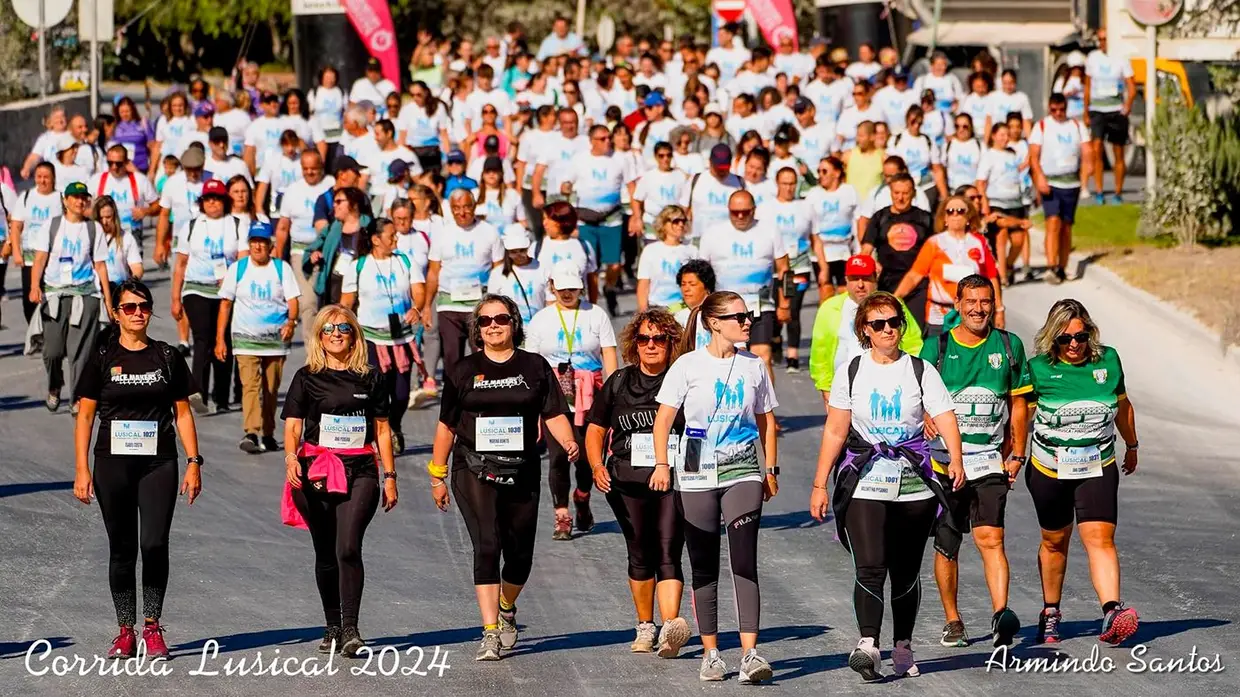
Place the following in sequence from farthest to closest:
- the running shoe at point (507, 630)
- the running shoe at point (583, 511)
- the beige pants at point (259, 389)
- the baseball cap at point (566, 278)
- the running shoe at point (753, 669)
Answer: the beige pants at point (259, 389) → the running shoe at point (583, 511) → the baseball cap at point (566, 278) → the running shoe at point (507, 630) → the running shoe at point (753, 669)

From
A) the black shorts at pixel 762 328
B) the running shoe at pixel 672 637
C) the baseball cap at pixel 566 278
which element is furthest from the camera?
the black shorts at pixel 762 328

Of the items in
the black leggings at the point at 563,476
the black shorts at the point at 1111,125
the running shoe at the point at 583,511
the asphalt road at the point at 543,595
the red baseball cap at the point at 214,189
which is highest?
the black shorts at the point at 1111,125

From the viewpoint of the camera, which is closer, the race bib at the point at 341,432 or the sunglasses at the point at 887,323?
the sunglasses at the point at 887,323

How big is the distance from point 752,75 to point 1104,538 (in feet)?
66.1

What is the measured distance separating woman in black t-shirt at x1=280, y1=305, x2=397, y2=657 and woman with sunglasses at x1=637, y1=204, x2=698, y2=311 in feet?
17.6

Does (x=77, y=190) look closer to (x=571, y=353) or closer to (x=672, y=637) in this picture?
(x=571, y=353)

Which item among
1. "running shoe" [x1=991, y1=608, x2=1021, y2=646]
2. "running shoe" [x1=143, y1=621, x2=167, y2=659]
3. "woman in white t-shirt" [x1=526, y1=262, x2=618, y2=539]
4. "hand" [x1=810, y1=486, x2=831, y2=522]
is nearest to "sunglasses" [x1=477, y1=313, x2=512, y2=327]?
"hand" [x1=810, y1=486, x2=831, y2=522]

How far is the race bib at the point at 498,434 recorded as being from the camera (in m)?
10.3

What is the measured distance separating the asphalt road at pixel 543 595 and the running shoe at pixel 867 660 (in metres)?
0.06

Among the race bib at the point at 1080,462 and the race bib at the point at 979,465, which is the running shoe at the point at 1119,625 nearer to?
the race bib at the point at 1080,462

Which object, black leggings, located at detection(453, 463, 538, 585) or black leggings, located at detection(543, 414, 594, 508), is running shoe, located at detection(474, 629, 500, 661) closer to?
black leggings, located at detection(453, 463, 538, 585)

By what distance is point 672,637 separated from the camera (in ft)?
33.5

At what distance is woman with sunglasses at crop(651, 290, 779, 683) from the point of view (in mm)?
9852

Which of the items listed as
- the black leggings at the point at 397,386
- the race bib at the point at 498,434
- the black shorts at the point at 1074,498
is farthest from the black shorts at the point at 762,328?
the race bib at the point at 498,434
